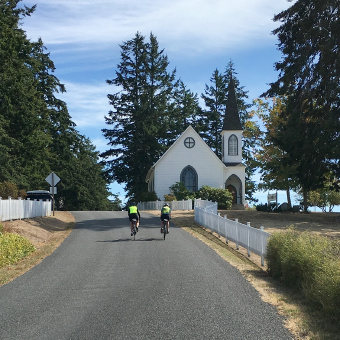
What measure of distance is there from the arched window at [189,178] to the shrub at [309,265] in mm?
39567

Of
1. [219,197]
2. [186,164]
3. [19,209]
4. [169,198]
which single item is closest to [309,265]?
[19,209]

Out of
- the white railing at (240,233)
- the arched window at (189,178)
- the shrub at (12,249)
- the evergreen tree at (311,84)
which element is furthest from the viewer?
the arched window at (189,178)

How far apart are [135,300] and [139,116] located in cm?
5786

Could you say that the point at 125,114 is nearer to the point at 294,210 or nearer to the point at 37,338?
the point at 294,210

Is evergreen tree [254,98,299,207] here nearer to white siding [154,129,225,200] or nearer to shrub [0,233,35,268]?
white siding [154,129,225,200]

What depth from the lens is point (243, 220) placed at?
32500 mm

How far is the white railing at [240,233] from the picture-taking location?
15172 millimetres

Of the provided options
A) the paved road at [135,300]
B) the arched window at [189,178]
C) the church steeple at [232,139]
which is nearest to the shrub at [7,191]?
the paved road at [135,300]

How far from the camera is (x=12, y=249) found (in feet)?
55.9

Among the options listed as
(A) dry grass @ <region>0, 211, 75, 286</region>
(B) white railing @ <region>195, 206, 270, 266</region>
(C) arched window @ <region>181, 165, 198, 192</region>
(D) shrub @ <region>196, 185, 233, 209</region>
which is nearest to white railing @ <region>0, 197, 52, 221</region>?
(A) dry grass @ <region>0, 211, 75, 286</region>

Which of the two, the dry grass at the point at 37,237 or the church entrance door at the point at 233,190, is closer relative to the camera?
the dry grass at the point at 37,237

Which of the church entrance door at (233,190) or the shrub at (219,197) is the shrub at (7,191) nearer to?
the shrub at (219,197)

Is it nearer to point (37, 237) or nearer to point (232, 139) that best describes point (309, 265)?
point (37, 237)

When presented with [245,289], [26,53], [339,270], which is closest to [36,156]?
[26,53]
